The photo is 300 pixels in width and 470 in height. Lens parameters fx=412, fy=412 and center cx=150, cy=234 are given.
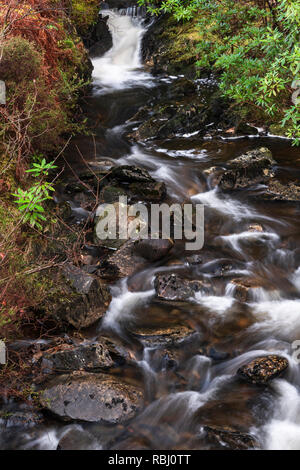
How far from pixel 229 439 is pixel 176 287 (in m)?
2.09

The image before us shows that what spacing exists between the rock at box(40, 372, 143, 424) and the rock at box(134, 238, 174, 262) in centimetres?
226

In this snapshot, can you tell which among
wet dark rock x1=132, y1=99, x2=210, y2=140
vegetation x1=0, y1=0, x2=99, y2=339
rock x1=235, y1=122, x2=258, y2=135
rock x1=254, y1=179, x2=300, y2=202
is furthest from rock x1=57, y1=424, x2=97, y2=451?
rock x1=235, y1=122, x2=258, y2=135

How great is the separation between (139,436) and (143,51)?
39.1ft

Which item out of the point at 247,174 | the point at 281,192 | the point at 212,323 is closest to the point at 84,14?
the point at 247,174

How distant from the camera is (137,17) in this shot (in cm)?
1403

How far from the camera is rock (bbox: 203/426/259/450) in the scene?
11.1 ft

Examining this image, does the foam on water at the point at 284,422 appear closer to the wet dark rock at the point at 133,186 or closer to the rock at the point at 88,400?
the rock at the point at 88,400

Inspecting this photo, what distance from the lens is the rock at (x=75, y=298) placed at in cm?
450

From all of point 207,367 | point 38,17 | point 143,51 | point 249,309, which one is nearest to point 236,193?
point 249,309

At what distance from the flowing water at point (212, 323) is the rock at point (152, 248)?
Answer: 7.1 inches

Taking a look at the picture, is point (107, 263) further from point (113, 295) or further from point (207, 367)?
point (207, 367)

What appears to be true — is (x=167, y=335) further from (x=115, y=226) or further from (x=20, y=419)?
(x=115, y=226)

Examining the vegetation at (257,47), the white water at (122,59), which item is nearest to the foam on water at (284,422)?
the vegetation at (257,47)

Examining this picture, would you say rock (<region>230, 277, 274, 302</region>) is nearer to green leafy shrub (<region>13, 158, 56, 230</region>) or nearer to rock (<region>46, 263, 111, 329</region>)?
rock (<region>46, 263, 111, 329</region>)
